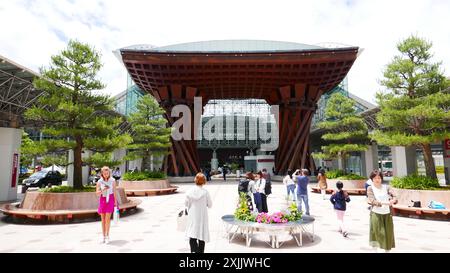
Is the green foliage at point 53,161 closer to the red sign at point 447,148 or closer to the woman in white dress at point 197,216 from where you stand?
the woman in white dress at point 197,216

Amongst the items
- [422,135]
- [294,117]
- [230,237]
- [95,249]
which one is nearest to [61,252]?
[95,249]

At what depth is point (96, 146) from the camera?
10508 mm

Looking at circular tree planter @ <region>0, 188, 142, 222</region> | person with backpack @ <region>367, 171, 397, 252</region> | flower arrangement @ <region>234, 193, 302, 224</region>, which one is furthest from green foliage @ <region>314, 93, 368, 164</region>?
circular tree planter @ <region>0, 188, 142, 222</region>

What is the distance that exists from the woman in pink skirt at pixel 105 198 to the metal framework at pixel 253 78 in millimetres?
20615

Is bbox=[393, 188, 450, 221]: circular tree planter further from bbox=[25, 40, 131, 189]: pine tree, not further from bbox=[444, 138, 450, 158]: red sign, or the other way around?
bbox=[444, 138, 450, 158]: red sign

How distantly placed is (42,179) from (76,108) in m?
14.5

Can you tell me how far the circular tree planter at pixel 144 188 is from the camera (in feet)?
54.9

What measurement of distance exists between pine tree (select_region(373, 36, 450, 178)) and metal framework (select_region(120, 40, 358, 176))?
46.6 feet

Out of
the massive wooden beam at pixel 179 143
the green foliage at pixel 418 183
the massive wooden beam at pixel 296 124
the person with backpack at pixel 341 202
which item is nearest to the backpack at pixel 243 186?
the person with backpack at pixel 341 202

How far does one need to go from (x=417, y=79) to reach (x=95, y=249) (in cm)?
1252

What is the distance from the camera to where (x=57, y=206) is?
9.13 m

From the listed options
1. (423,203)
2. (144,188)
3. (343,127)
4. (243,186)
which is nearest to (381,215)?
(243,186)

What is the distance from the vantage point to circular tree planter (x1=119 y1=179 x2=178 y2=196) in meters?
16.7

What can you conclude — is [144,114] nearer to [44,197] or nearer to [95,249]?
[44,197]
